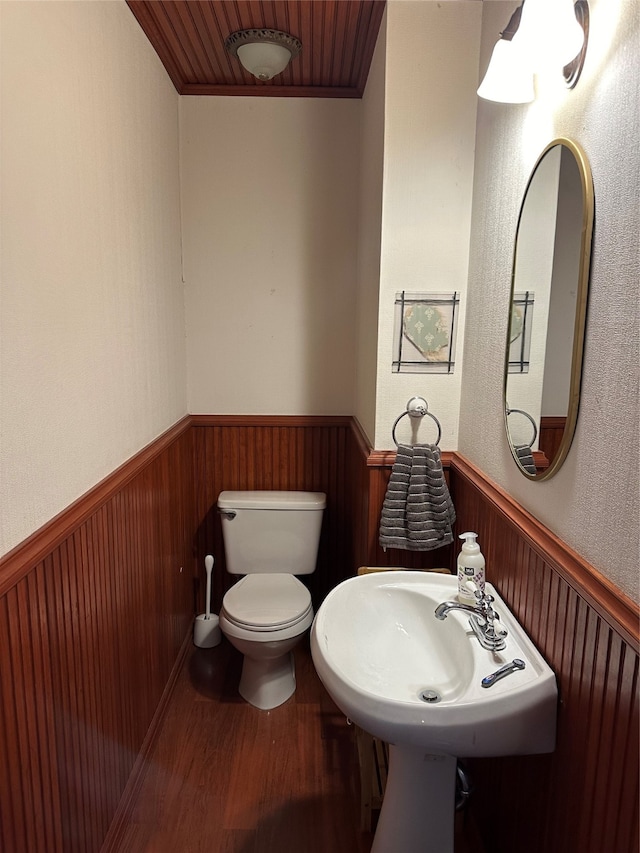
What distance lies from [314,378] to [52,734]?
5.57 feet

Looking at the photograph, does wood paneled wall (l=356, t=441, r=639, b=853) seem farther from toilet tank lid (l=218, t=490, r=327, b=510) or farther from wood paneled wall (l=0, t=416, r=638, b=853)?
toilet tank lid (l=218, t=490, r=327, b=510)

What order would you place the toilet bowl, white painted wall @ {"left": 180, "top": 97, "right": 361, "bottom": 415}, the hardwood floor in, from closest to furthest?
the hardwood floor, the toilet bowl, white painted wall @ {"left": 180, "top": 97, "right": 361, "bottom": 415}

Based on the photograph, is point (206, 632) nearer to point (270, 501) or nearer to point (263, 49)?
point (270, 501)

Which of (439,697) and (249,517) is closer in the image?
(439,697)

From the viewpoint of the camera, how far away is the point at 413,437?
1847 mm

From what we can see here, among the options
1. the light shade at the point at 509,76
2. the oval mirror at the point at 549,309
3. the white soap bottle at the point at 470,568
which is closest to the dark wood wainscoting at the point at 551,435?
the oval mirror at the point at 549,309

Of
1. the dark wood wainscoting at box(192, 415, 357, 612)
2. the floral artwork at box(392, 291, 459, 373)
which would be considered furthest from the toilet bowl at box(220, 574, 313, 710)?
the floral artwork at box(392, 291, 459, 373)

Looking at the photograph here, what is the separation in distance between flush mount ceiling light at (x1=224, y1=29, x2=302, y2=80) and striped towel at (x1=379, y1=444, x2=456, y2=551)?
1.39 m

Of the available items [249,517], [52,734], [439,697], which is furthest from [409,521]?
[52,734]

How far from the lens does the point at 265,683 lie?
217 cm

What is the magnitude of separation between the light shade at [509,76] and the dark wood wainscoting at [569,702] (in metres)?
0.91

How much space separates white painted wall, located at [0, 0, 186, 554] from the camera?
3.43 feet

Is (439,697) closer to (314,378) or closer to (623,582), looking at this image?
(623,582)

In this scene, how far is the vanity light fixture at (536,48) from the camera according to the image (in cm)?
103
